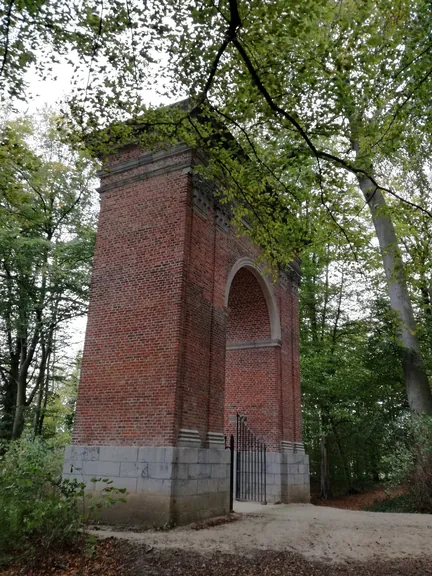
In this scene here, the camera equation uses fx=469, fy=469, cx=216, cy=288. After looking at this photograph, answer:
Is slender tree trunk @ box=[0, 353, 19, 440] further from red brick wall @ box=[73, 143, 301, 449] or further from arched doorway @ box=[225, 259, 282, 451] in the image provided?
red brick wall @ box=[73, 143, 301, 449]

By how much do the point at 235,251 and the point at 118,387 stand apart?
478 centimetres

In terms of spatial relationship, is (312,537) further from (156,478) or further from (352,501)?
(352,501)

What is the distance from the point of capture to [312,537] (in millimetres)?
7805

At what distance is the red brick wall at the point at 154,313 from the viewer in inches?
370

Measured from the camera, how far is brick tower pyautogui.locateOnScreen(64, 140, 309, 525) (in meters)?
8.91

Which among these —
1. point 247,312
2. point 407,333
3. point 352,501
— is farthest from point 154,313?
point 352,501

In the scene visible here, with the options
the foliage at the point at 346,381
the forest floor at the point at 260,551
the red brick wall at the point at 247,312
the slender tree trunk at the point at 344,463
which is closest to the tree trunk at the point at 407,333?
the foliage at the point at 346,381

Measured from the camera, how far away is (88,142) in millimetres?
8461

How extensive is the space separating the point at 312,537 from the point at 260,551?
1.48 meters

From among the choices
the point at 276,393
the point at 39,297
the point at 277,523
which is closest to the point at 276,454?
the point at 276,393

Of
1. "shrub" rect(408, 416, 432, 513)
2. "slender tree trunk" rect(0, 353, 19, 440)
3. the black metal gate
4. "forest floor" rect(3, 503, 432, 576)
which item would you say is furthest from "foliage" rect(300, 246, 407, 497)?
"slender tree trunk" rect(0, 353, 19, 440)

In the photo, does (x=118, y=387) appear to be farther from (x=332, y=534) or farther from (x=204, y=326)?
(x=332, y=534)

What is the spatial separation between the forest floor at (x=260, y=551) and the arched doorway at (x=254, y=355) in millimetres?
4597

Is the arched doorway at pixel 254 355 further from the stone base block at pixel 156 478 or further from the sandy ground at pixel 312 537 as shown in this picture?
the stone base block at pixel 156 478
